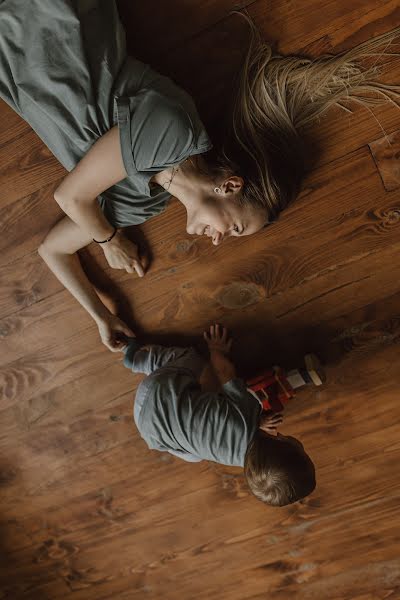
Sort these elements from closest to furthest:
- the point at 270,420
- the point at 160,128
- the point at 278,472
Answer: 1. the point at 160,128
2. the point at 278,472
3. the point at 270,420

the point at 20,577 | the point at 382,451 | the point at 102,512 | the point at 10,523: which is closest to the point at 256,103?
the point at 382,451

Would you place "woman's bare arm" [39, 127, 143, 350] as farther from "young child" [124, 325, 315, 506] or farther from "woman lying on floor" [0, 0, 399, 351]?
"young child" [124, 325, 315, 506]

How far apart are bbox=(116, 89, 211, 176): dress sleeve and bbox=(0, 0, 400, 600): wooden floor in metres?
0.23

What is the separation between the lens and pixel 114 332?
126cm

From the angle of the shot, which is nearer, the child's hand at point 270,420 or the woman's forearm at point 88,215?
the woman's forearm at point 88,215

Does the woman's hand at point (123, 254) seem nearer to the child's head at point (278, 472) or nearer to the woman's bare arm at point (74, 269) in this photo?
the woman's bare arm at point (74, 269)

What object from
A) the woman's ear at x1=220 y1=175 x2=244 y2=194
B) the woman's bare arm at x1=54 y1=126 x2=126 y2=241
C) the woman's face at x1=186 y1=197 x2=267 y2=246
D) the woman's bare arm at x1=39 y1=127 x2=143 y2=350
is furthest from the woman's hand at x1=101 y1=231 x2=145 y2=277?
the woman's ear at x1=220 y1=175 x2=244 y2=194

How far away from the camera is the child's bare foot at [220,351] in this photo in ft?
3.94

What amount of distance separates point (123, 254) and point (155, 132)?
0.37 m

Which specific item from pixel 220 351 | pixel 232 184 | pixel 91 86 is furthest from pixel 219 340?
pixel 91 86

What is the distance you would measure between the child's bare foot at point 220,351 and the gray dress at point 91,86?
412 mm

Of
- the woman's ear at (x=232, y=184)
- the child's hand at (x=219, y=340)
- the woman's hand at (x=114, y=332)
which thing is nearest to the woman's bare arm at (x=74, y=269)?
the woman's hand at (x=114, y=332)

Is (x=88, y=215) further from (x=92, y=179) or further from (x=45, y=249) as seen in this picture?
(x=45, y=249)

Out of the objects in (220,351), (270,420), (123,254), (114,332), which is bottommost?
(270,420)
